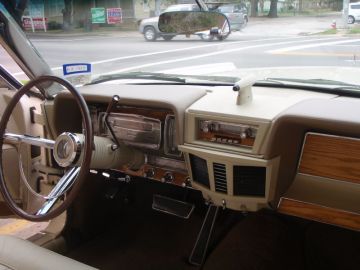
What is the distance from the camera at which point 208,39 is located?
332 centimetres

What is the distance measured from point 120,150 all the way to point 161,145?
0.22 m

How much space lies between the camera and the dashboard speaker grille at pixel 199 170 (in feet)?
6.88

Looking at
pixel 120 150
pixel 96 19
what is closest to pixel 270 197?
pixel 120 150

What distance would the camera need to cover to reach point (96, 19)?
327cm

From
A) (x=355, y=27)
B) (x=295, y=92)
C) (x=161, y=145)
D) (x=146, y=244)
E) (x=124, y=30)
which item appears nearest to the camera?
(x=295, y=92)

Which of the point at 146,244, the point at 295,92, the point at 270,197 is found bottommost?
the point at 146,244

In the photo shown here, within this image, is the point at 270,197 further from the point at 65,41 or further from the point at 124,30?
the point at 65,41

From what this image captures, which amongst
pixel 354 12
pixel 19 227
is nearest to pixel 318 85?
pixel 354 12

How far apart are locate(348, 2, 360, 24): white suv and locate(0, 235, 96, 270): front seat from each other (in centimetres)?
192

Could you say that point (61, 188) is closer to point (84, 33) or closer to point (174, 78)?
point (174, 78)

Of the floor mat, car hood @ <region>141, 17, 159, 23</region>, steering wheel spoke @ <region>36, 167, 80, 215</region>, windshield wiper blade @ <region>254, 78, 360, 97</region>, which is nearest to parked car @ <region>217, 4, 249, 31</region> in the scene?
car hood @ <region>141, 17, 159, 23</region>

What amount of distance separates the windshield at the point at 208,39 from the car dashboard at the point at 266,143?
497 millimetres

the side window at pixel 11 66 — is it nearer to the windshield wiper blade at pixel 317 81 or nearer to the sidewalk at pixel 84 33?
the sidewalk at pixel 84 33

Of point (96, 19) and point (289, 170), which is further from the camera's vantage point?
point (96, 19)
